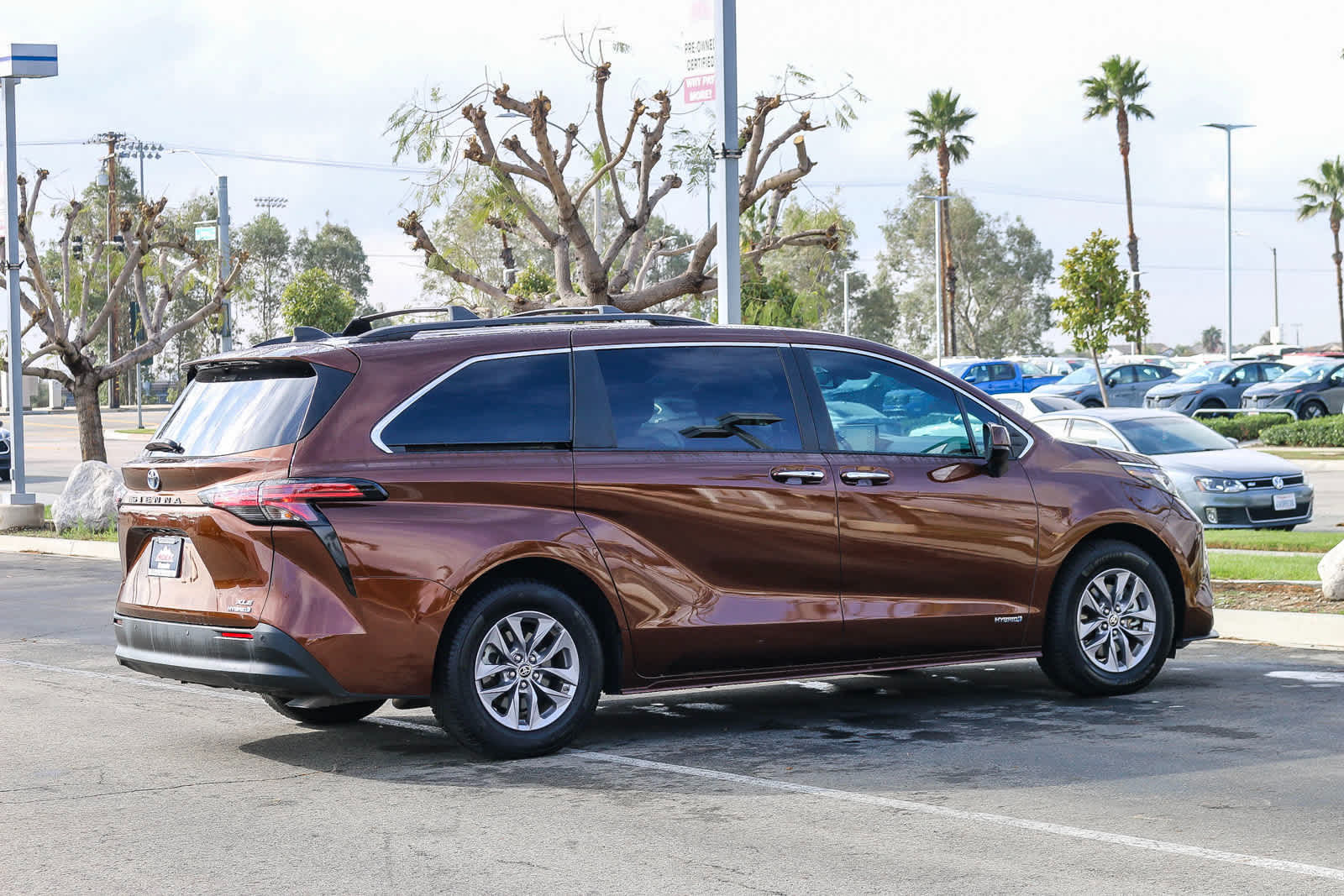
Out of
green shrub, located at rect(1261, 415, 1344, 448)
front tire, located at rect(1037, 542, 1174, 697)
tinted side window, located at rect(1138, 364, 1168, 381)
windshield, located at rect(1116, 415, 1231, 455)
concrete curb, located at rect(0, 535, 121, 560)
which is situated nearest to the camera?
front tire, located at rect(1037, 542, 1174, 697)

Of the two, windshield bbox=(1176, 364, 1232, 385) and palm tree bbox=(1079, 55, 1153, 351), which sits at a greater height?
palm tree bbox=(1079, 55, 1153, 351)

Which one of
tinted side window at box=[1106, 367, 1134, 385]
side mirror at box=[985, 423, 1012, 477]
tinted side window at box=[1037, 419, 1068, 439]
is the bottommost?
side mirror at box=[985, 423, 1012, 477]

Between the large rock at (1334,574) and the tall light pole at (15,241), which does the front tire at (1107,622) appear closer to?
the large rock at (1334,574)

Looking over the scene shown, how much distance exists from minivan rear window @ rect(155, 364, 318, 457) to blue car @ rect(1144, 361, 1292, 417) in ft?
115

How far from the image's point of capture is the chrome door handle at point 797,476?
777 centimetres

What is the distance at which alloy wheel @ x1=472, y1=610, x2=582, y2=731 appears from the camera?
7.12 metres

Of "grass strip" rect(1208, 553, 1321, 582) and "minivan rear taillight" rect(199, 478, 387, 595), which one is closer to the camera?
"minivan rear taillight" rect(199, 478, 387, 595)

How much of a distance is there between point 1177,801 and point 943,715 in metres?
2.06

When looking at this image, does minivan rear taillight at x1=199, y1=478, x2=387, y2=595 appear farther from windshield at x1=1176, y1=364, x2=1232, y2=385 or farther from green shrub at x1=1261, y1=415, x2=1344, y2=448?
windshield at x1=1176, y1=364, x2=1232, y2=385

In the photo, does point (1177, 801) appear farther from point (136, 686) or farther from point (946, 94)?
point (946, 94)

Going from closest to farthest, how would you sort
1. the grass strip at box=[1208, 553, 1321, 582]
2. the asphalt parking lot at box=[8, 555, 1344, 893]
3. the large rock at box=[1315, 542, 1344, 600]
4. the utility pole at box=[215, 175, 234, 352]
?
1. the asphalt parking lot at box=[8, 555, 1344, 893]
2. the large rock at box=[1315, 542, 1344, 600]
3. the grass strip at box=[1208, 553, 1321, 582]
4. the utility pole at box=[215, 175, 234, 352]

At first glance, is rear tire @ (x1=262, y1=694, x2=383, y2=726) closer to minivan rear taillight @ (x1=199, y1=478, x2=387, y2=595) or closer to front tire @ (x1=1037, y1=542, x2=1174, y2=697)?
minivan rear taillight @ (x1=199, y1=478, x2=387, y2=595)

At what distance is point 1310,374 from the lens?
40594mm

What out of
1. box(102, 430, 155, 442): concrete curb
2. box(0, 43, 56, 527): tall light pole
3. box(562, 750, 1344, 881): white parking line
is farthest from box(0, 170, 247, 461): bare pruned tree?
box(102, 430, 155, 442): concrete curb
